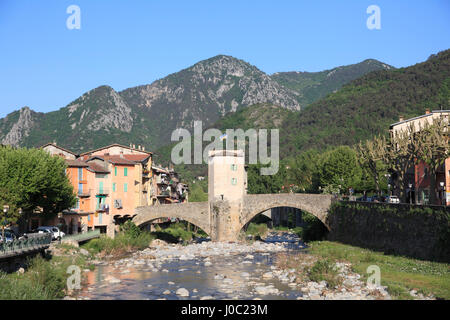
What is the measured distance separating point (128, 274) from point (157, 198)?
36947 mm

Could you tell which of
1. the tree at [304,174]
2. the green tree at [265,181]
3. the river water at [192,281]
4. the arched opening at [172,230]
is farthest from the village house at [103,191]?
the green tree at [265,181]

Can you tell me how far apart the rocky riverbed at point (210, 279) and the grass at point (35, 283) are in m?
1.60

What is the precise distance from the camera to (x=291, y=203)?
55.5 meters

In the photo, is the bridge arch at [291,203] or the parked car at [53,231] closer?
the parked car at [53,231]

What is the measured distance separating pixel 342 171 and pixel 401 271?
128 ft

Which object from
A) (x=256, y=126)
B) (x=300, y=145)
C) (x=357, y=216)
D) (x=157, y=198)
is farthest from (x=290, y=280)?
(x=256, y=126)

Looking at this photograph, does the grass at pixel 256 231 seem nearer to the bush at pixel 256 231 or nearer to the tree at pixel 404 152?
the bush at pixel 256 231

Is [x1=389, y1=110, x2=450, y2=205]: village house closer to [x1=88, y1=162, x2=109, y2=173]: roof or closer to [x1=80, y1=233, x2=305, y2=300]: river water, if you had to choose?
[x1=80, y1=233, x2=305, y2=300]: river water

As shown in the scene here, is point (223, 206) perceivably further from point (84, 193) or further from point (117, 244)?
point (84, 193)

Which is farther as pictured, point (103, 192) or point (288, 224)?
point (288, 224)

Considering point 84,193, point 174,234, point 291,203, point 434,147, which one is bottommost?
point 174,234

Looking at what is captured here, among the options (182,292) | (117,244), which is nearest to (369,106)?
(117,244)

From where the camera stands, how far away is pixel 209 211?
5853cm

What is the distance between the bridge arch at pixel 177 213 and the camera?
57.1 m
